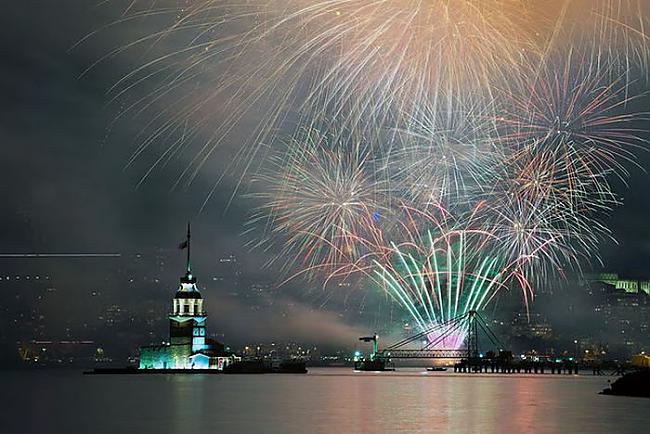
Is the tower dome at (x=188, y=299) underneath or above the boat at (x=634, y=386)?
above

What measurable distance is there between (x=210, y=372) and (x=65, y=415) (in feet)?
314

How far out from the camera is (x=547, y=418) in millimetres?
57031

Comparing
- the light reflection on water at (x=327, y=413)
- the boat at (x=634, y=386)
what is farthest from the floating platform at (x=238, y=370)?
the boat at (x=634, y=386)

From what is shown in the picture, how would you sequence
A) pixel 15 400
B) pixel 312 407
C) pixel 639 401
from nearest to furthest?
pixel 312 407, pixel 639 401, pixel 15 400

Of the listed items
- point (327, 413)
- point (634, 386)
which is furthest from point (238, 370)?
point (327, 413)

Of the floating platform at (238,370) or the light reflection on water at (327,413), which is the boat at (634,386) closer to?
the light reflection on water at (327,413)

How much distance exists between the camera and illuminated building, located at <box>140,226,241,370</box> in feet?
503

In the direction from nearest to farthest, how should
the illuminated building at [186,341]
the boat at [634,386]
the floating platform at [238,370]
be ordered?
the boat at [634,386], the illuminated building at [186,341], the floating platform at [238,370]

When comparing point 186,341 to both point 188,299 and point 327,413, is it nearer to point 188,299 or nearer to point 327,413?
point 188,299

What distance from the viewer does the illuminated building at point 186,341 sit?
153 m

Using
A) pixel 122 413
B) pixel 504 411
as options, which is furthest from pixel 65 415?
pixel 504 411

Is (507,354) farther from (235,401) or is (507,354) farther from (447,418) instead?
(447,418)

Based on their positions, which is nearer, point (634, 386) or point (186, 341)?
point (634, 386)

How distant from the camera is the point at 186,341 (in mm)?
153875
